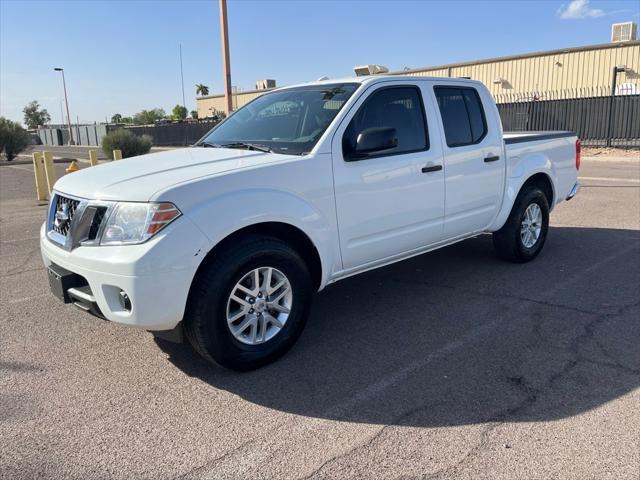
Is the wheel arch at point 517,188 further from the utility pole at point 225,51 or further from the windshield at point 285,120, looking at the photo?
the utility pole at point 225,51

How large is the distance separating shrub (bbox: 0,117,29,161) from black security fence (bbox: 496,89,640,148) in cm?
2508

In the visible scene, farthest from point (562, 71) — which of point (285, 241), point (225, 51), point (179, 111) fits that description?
point (179, 111)

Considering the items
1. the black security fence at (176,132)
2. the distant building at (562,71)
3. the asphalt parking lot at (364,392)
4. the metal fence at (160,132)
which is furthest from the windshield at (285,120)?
the black security fence at (176,132)

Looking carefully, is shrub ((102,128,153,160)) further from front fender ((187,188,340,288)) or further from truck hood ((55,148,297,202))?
front fender ((187,188,340,288))

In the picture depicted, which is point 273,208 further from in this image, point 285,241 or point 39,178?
point 39,178

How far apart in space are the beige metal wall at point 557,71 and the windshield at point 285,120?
21688 mm

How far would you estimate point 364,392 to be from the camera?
344 cm

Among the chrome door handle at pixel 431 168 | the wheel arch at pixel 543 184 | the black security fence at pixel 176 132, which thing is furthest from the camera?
the black security fence at pixel 176 132

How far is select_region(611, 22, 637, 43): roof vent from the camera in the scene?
92.9 feet

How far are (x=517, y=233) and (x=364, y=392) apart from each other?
3.34 meters

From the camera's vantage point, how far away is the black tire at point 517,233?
235 inches

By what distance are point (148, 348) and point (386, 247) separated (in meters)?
2.01

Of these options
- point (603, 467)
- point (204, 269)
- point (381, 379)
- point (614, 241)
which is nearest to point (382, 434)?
point (381, 379)

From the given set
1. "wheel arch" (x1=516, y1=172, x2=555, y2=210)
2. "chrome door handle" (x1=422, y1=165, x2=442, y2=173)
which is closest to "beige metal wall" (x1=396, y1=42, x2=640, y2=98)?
"wheel arch" (x1=516, y1=172, x2=555, y2=210)
